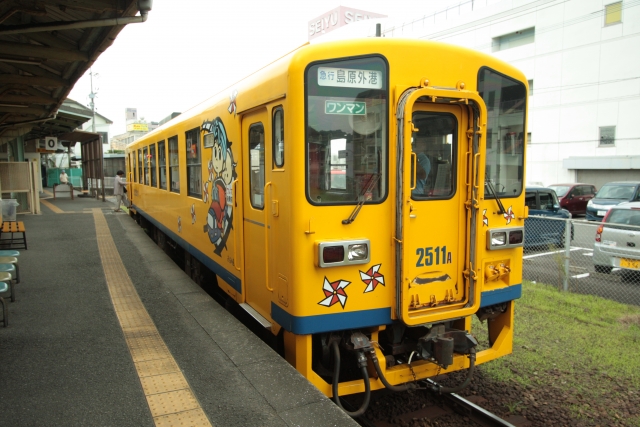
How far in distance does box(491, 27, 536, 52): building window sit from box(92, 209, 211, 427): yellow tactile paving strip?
27225mm

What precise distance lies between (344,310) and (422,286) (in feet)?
2.16

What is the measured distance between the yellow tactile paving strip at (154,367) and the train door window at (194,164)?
1.51m

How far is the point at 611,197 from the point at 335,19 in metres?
29.9

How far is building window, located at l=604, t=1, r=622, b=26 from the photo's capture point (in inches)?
903

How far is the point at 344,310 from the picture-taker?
11.6ft

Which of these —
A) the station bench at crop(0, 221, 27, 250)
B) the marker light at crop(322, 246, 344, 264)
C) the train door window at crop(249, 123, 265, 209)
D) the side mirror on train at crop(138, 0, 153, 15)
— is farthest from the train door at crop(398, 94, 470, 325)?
the station bench at crop(0, 221, 27, 250)

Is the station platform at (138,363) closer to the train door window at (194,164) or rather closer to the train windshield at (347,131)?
the train door window at (194,164)

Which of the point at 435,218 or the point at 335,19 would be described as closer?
the point at 435,218

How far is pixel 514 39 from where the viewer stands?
27938mm

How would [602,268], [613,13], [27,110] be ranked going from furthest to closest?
[613,13] → [27,110] → [602,268]

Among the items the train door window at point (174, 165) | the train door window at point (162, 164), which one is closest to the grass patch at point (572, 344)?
the train door window at point (174, 165)

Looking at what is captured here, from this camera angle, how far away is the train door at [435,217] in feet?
12.0

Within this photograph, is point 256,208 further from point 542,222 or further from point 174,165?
point 542,222

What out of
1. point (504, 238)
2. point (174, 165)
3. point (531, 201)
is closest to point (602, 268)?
point (531, 201)
